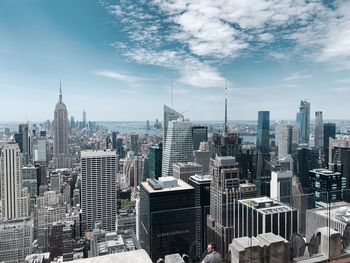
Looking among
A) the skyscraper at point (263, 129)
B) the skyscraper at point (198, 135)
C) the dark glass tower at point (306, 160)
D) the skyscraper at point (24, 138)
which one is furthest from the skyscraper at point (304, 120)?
the skyscraper at point (24, 138)

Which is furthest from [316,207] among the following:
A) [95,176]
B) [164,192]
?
[95,176]

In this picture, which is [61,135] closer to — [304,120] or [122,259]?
[304,120]

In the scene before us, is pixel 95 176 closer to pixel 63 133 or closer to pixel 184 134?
pixel 184 134

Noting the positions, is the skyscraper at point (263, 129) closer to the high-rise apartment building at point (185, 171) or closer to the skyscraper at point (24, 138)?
the high-rise apartment building at point (185, 171)

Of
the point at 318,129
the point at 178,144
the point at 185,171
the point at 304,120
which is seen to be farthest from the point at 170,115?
the point at 318,129

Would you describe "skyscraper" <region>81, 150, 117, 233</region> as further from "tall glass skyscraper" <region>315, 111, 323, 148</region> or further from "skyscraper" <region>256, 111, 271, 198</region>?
"tall glass skyscraper" <region>315, 111, 323, 148</region>

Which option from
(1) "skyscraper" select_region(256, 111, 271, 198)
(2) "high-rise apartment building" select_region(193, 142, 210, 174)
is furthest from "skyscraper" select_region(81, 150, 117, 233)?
(1) "skyscraper" select_region(256, 111, 271, 198)

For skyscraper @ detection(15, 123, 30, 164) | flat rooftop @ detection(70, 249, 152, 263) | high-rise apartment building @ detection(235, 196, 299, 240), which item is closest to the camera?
flat rooftop @ detection(70, 249, 152, 263)
